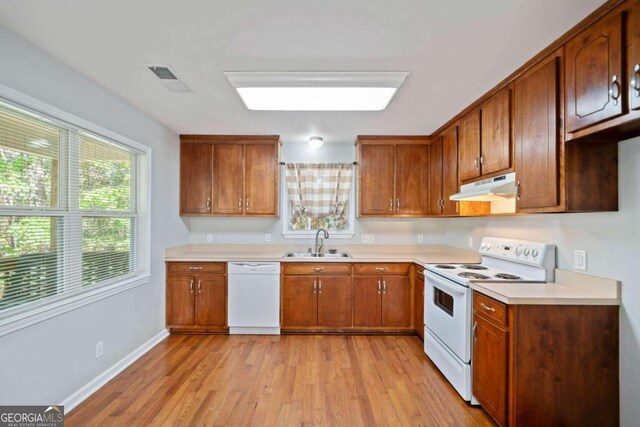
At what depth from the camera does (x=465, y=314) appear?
2.20 m

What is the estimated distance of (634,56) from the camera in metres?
1.33

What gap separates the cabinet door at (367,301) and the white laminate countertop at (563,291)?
1.45 meters

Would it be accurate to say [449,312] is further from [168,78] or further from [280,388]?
[168,78]

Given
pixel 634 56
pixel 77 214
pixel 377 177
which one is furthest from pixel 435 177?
pixel 77 214

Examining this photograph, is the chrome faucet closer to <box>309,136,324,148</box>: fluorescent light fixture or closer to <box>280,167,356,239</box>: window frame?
<box>280,167,356,239</box>: window frame

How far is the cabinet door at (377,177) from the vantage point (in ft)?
12.2

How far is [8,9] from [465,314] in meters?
3.26

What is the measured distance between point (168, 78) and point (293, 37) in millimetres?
1092

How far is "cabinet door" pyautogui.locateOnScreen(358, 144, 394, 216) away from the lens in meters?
3.72

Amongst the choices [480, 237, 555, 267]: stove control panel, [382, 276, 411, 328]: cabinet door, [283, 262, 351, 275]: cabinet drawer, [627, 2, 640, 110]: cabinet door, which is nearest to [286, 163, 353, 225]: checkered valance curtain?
[283, 262, 351, 275]: cabinet drawer

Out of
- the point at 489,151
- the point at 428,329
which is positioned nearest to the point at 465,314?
the point at 428,329

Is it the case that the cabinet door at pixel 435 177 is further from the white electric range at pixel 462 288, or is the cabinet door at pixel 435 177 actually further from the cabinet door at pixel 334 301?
the cabinet door at pixel 334 301

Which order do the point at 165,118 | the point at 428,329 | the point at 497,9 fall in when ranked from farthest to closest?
1. the point at 165,118
2. the point at 428,329
3. the point at 497,9

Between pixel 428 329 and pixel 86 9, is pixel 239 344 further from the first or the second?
pixel 86 9
